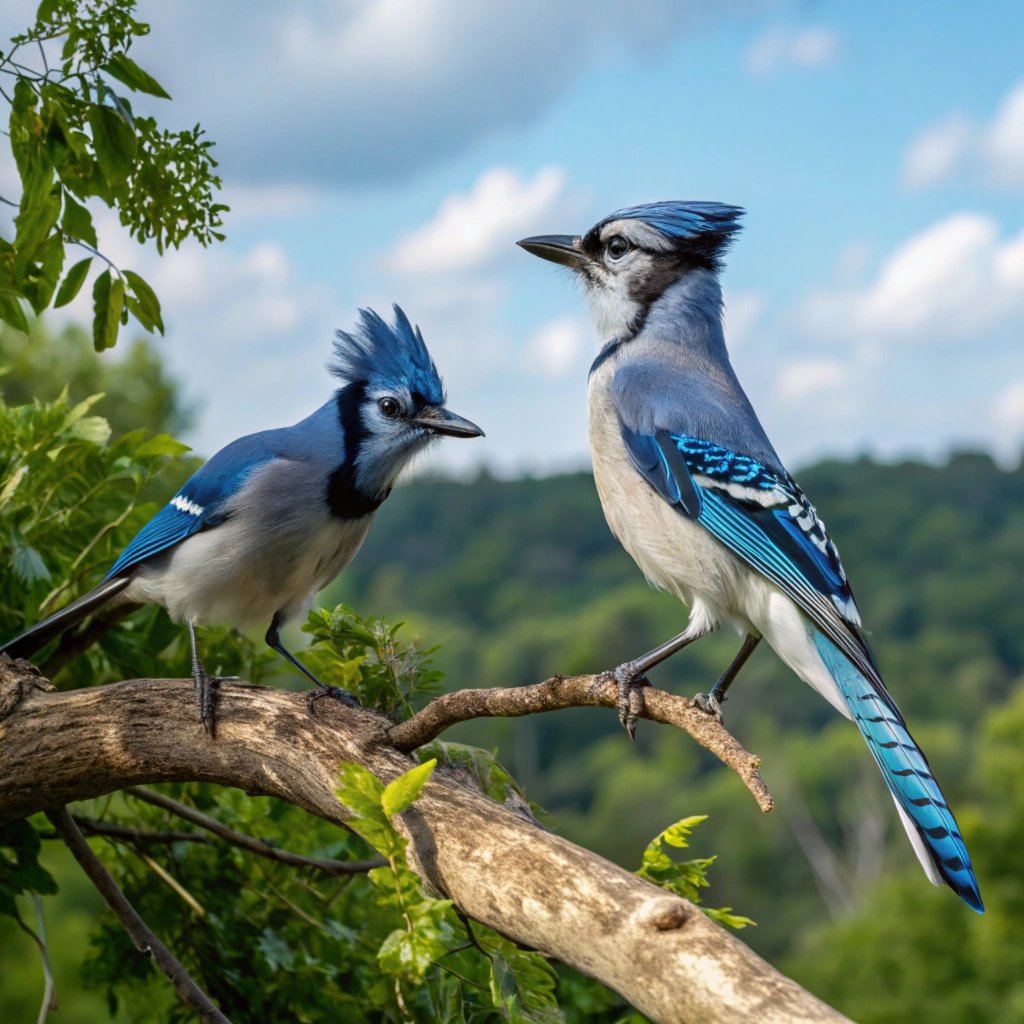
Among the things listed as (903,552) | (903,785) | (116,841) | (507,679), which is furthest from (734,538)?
(903,552)

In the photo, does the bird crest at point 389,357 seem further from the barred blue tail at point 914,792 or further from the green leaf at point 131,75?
the barred blue tail at point 914,792

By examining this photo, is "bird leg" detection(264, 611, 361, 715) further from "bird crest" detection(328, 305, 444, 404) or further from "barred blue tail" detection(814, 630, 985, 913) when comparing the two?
"barred blue tail" detection(814, 630, 985, 913)

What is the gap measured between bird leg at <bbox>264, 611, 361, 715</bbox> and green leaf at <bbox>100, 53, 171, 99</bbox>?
5.39 ft

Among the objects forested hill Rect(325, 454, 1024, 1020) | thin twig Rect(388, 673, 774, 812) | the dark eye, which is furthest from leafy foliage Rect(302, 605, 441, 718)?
forested hill Rect(325, 454, 1024, 1020)

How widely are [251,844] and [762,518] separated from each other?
6.35ft

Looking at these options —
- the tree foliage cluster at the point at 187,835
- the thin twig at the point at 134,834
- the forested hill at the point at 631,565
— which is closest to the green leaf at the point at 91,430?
the tree foliage cluster at the point at 187,835

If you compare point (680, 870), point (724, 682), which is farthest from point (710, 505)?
point (680, 870)

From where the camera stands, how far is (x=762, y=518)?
3.93 m

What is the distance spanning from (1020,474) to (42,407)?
278 ft

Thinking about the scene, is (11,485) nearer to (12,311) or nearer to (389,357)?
(12,311)

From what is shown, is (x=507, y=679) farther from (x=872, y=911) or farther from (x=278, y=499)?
(x=278, y=499)

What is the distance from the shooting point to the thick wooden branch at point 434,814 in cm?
254

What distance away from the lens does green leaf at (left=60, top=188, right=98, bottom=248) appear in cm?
389

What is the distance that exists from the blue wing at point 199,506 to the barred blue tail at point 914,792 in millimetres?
1989
